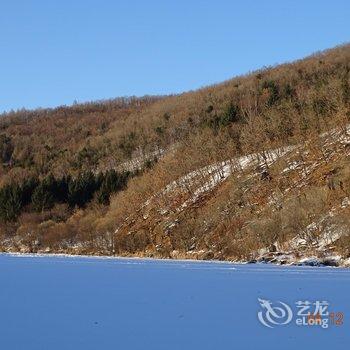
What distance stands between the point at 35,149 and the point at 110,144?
32.0 m

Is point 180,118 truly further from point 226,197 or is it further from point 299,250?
point 299,250

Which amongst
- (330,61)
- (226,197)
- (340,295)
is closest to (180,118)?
(330,61)

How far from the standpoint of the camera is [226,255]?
57.2 meters
